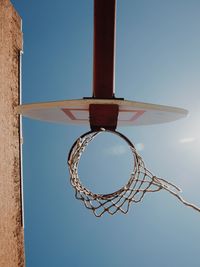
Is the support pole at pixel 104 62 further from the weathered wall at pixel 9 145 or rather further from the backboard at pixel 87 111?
the weathered wall at pixel 9 145

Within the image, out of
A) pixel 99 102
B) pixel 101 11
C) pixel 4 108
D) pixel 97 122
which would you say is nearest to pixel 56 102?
pixel 99 102

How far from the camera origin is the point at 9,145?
489 centimetres

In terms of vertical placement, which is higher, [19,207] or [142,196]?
[142,196]

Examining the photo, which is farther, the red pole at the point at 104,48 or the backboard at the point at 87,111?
the red pole at the point at 104,48

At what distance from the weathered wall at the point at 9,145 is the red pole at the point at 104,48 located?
5.86 feet

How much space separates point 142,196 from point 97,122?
1076mm

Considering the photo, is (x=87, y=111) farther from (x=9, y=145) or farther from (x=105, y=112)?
(x=9, y=145)

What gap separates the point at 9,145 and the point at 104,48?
2354mm

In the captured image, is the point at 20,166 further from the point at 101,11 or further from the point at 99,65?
the point at 101,11

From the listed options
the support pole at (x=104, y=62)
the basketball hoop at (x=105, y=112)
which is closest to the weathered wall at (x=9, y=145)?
the basketball hoop at (x=105, y=112)

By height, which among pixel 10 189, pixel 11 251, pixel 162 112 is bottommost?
pixel 11 251

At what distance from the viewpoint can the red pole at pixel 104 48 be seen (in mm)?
3598

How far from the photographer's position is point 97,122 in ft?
12.0

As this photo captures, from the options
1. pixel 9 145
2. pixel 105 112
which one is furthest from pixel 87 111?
pixel 9 145
